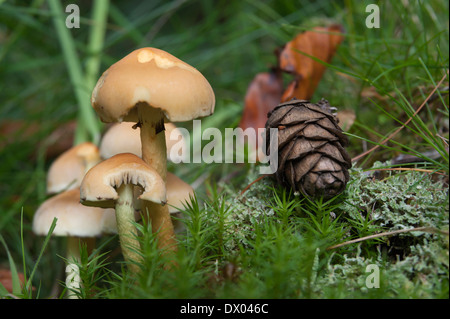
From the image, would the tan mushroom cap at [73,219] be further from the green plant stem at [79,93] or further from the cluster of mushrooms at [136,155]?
the green plant stem at [79,93]

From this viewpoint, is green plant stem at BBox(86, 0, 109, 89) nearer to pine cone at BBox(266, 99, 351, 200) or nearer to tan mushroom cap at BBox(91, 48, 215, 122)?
tan mushroom cap at BBox(91, 48, 215, 122)

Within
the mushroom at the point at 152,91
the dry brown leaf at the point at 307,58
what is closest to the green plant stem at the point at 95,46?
the dry brown leaf at the point at 307,58

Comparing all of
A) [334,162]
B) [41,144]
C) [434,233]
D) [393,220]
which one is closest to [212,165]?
[334,162]

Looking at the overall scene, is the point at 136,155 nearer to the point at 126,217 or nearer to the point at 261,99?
the point at 126,217

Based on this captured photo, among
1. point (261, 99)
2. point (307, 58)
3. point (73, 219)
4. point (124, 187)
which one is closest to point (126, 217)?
point (124, 187)

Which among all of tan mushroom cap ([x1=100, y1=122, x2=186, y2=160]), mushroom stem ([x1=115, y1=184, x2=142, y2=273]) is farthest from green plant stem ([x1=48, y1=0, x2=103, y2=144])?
mushroom stem ([x1=115, y1=184, x2=142, y2=273])
